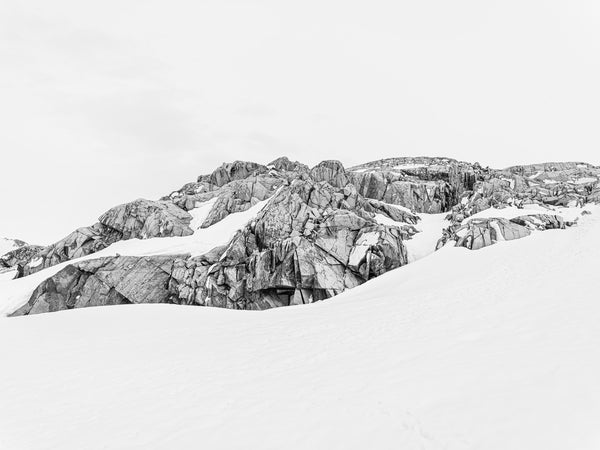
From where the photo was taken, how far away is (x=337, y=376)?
9359 millimetres

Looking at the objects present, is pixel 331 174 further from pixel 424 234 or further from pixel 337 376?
pixel 337 376

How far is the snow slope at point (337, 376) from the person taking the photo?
6191 mm

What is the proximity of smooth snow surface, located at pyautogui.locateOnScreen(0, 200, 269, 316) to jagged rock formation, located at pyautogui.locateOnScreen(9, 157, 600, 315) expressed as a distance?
5.04ft

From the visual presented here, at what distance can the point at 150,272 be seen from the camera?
142 feet

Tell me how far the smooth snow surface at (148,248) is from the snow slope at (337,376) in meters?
27.5

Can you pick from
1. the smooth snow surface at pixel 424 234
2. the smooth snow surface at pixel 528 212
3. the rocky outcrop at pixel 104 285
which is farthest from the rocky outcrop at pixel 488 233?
the rocky outcrop at pixel 104 285

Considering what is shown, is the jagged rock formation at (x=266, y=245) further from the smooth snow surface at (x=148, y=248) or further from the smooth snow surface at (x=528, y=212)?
the smooth snow surface at (x=148, y=248)

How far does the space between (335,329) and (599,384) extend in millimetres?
9489

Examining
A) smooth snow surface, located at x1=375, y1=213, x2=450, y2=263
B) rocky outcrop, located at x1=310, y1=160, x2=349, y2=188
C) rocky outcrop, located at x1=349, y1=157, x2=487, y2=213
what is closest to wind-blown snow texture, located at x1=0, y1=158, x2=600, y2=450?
smooth snow surface, located at x1=375, y1=213, x2=450, y2=263

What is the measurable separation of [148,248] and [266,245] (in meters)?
18.5

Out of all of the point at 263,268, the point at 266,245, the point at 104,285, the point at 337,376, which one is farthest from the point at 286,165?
the point at 337,376

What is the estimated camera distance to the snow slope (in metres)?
6.19

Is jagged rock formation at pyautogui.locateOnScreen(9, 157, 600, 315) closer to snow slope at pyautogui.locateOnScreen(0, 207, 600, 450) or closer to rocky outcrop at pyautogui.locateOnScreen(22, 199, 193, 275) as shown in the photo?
rocky outcrop at pyautogui.locateOnScreen(22, 199, 193, 275)

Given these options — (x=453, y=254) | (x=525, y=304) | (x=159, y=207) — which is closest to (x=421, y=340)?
(x=525, y=304)
